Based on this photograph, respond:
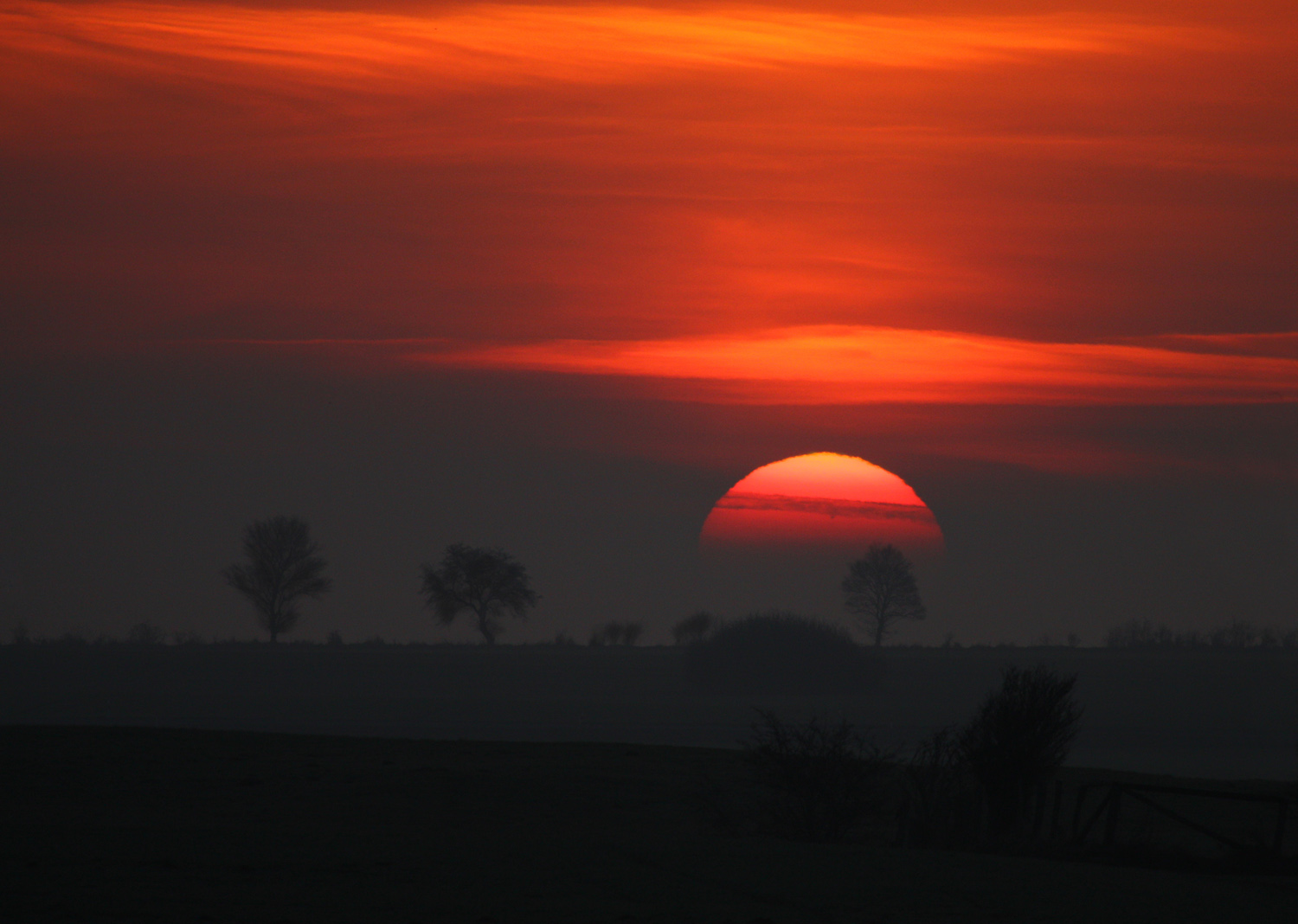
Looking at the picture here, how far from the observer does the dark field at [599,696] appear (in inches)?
2015

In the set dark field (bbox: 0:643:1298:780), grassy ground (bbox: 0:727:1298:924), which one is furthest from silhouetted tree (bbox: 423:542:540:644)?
grassy ground (bbox: 0:727:1298:924)

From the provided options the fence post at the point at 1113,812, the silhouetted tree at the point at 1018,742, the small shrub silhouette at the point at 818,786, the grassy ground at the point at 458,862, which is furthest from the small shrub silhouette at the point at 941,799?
the grassy ground at the point at 458,862

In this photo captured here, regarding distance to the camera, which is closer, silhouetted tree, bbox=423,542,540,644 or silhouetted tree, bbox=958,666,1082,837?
silhouetted tree, bbox=958,666,1082,837

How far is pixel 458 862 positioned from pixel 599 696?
50914 millimetres

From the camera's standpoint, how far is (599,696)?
6862cm

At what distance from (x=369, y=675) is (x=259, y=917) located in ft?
197

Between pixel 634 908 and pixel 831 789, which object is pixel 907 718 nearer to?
pixel 831 789

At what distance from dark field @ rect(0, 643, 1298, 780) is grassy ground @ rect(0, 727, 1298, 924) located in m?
19.2

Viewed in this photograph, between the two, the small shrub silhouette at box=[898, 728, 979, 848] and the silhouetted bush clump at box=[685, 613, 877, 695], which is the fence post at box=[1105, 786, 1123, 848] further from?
the silhouetted bush clump at box=[685, 613, 877, 695]

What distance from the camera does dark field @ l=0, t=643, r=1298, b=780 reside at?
51188mm

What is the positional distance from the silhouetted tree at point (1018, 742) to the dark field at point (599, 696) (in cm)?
2097

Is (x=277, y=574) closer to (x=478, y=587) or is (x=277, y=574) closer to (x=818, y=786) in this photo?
(x=478, y=587)

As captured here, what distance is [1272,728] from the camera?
198 feet

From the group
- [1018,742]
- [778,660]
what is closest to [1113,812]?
[1018,742]
